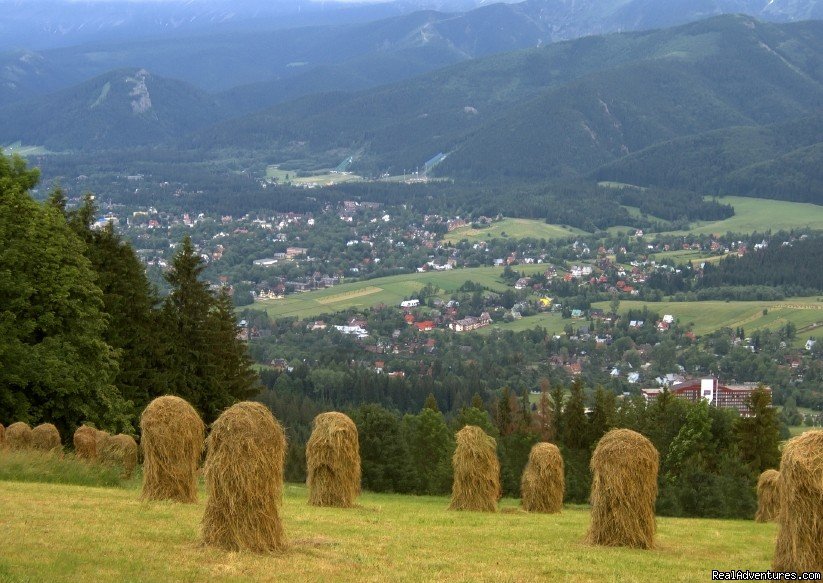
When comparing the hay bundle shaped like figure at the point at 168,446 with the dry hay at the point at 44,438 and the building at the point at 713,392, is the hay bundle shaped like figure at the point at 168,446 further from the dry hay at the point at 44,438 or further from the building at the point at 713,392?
the building at the point at 713,392

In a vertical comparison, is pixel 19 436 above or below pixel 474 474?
above

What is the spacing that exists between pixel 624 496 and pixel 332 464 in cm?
607

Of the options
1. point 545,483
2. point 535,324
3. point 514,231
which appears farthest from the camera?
point 514,231

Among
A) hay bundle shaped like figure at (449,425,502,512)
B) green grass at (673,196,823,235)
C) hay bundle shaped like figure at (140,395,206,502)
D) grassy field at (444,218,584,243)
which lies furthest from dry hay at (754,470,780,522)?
green grass at (673,196,823,235)

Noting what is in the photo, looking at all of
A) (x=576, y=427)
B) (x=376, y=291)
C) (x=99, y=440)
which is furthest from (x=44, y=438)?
(x=376, y=291)

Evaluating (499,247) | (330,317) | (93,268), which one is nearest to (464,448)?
(93,268)

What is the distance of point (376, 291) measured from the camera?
14388 centimetres

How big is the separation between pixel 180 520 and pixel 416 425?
29637 mm

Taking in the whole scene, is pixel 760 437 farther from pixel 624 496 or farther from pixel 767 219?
pixel 767 219

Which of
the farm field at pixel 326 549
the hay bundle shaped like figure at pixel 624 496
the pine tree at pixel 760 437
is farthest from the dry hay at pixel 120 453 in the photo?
the pine tree at pixel 760 437

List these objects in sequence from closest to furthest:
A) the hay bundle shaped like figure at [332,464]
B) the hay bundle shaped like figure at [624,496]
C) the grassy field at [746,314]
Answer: the hay bundle shaped like figure at [624,496], the hay bundle shaped like figure at [332,464], the grassy field at [746,314]

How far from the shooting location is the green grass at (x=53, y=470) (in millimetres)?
22172

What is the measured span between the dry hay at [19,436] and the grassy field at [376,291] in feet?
330

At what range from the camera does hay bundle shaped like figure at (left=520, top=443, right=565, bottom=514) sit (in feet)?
81.5
